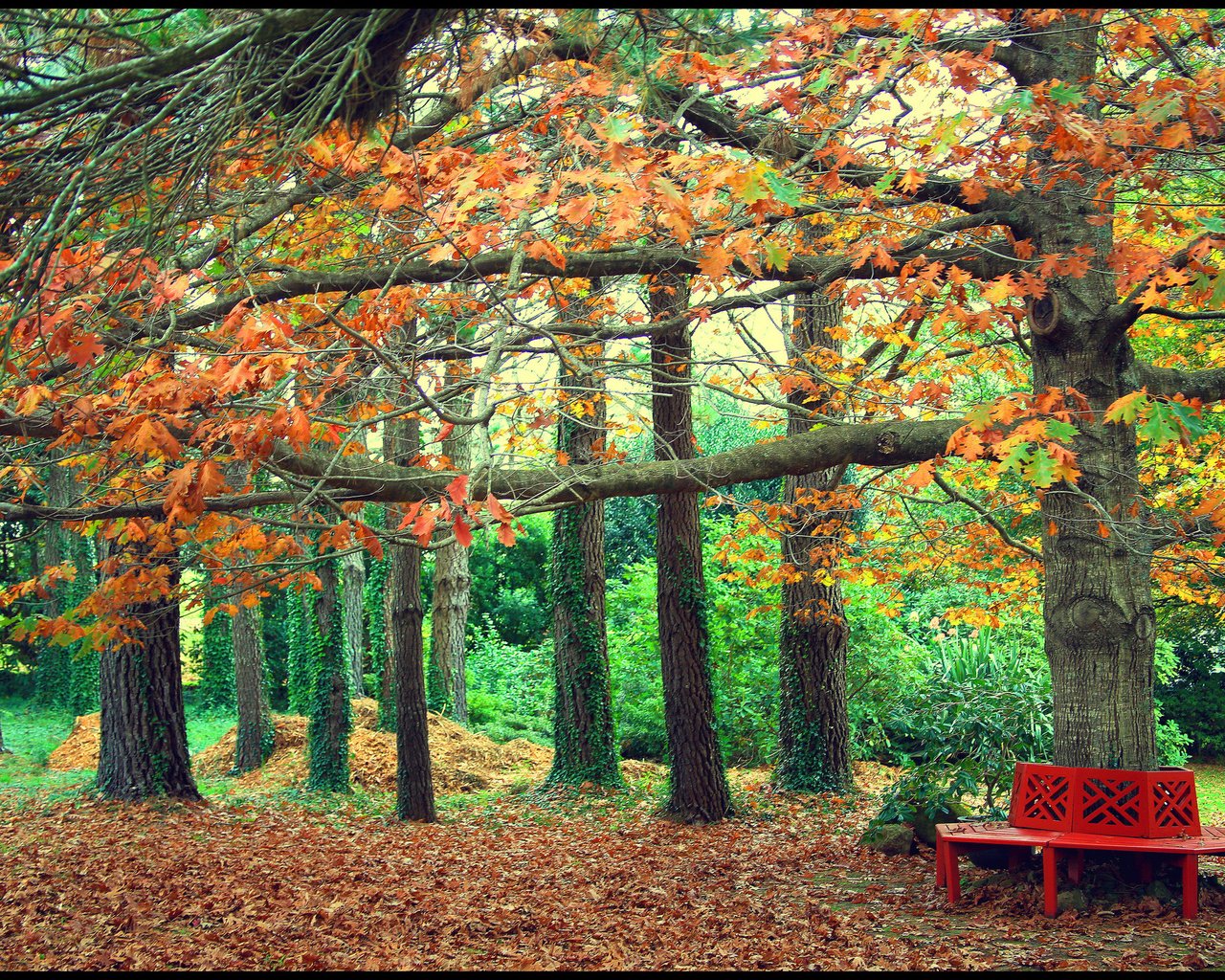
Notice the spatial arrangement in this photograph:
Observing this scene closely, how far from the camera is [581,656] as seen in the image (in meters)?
12.8

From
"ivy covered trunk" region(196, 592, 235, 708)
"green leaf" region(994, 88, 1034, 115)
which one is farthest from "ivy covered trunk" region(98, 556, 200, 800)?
"ivy covered trunk" region(196, 592, 235, 708)

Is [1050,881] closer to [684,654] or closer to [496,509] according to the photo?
[496,509]

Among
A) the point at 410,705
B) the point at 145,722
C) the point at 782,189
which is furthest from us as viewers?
the point at 410,705

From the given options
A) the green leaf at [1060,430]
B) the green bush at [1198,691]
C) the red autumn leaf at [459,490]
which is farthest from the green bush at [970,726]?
the green bush at [1198,691]

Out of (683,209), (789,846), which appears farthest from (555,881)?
(683,209)

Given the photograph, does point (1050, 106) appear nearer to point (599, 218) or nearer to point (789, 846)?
point (599, 218)

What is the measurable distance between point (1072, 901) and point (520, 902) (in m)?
3.68

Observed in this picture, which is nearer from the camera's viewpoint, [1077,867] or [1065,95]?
[1065,95]

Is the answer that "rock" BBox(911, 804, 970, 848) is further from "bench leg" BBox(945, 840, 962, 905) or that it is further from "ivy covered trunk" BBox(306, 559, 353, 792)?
"ivy covered trunk" BBox(306, 559, 353, 792)

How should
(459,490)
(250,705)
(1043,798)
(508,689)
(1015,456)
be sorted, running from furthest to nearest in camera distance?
1. (508,689)
2. (250,705)
3. (1043,798)
4. (1015,456)
5. (459,490)

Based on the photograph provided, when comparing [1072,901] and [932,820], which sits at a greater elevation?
[1072,901]

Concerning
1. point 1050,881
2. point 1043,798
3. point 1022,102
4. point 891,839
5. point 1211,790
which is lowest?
→ point 1211,790

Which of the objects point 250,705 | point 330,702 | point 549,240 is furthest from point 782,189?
point 250,705

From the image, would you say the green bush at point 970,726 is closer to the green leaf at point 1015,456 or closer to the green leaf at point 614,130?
the green leaf at point 1015,456
